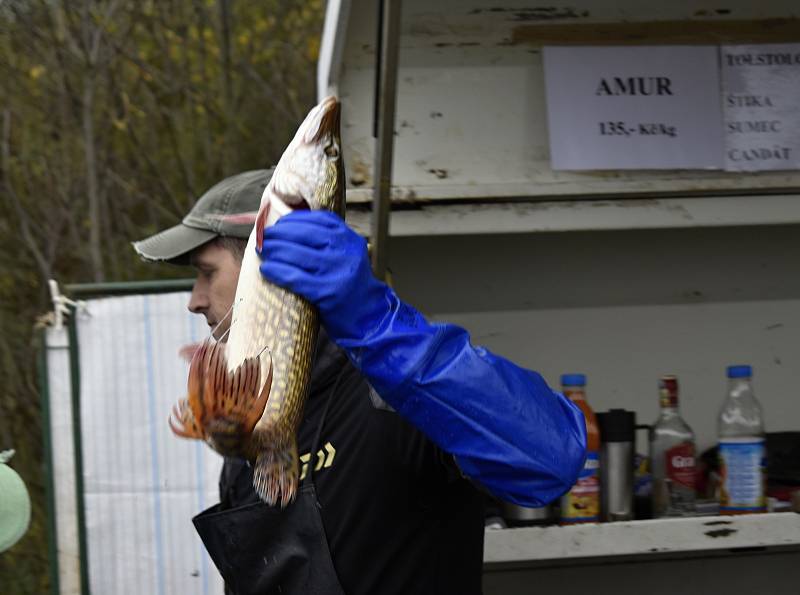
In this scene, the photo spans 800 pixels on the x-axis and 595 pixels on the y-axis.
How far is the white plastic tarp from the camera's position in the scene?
3758 millimetres

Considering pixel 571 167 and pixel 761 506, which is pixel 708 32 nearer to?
pixel 571 167

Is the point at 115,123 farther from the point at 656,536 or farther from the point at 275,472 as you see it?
the point at 275,472

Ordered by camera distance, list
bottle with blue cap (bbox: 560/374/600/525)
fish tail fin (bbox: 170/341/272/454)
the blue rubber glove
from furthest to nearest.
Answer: bottle with blue cap (bbox: 560/374/600/525) → the blue rubber glove → fish tail fin (bbox: 170/341/272/454)

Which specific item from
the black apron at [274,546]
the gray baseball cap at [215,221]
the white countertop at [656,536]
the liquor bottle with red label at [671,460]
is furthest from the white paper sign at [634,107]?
the black apron at [274,546]

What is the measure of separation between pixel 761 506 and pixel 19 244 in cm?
570

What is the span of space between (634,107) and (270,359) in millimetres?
2157

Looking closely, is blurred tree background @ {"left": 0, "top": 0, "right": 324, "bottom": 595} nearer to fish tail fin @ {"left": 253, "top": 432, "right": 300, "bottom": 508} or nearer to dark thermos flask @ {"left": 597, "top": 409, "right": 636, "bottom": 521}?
dark thermos flask @ {"left": 597, "top": 409, "right": 636, "bottom": 521}

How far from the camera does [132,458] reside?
379 centimetres

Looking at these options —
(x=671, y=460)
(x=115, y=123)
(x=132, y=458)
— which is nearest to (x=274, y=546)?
(x=671, y=460)

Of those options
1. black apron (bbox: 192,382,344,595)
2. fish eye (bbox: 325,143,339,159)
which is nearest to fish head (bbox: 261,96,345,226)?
fish eye (bbox: 325,143,339,159)

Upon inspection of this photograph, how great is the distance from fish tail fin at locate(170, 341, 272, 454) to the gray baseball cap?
81 cm

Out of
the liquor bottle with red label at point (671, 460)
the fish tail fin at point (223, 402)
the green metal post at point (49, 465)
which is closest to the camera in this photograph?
the fish tail fin at point (223, 402)

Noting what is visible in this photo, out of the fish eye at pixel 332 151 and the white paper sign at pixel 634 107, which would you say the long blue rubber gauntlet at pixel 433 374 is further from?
the white paper sign at pixel 634 107

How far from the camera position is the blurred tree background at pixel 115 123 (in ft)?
24.4
